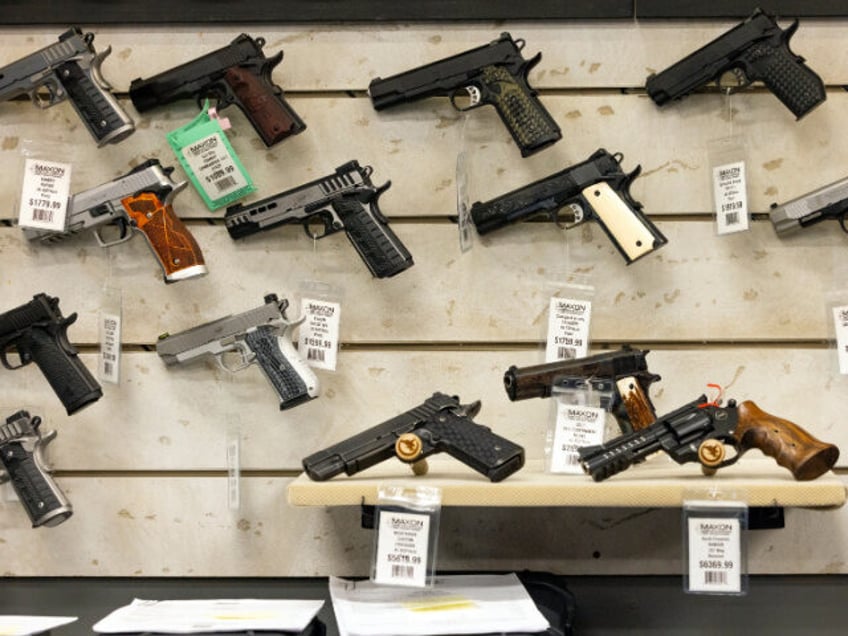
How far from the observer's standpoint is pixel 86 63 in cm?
269

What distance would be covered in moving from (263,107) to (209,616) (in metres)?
1.28

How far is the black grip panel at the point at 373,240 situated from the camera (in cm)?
263

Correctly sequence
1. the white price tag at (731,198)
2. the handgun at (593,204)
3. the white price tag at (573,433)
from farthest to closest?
the white price tag at (731,198) < the handgun at (593,204) < the white price tag at (573,433)

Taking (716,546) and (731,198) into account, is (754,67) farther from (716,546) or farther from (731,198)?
(716,546)

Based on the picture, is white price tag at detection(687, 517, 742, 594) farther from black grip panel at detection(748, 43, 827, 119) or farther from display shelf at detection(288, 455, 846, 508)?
black grip panel at detection(748, 43, 827, 119)

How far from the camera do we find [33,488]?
8.74 ft

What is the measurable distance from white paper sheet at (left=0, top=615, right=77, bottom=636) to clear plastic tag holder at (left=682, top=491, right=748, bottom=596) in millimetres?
1389

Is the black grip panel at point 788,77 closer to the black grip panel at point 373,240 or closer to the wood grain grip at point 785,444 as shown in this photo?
the wood grain grip at point 785,444

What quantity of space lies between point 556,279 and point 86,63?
1.36 metres

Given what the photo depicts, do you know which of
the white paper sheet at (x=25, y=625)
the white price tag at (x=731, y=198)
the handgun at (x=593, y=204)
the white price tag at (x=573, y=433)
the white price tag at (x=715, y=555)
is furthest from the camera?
the white price tag at (x=731, y=198)

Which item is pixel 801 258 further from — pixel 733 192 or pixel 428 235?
pixel 428 235

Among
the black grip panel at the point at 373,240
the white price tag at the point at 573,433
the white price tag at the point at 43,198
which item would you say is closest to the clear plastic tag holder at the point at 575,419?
the white price tag at the point at 573,433

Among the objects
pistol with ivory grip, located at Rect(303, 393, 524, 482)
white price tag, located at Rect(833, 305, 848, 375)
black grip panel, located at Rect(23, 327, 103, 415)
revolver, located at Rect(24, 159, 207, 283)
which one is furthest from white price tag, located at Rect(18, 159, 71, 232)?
white price tag, located at Rect(833, 305, 848, 375)

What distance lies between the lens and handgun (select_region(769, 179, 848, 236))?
8.57 ft
